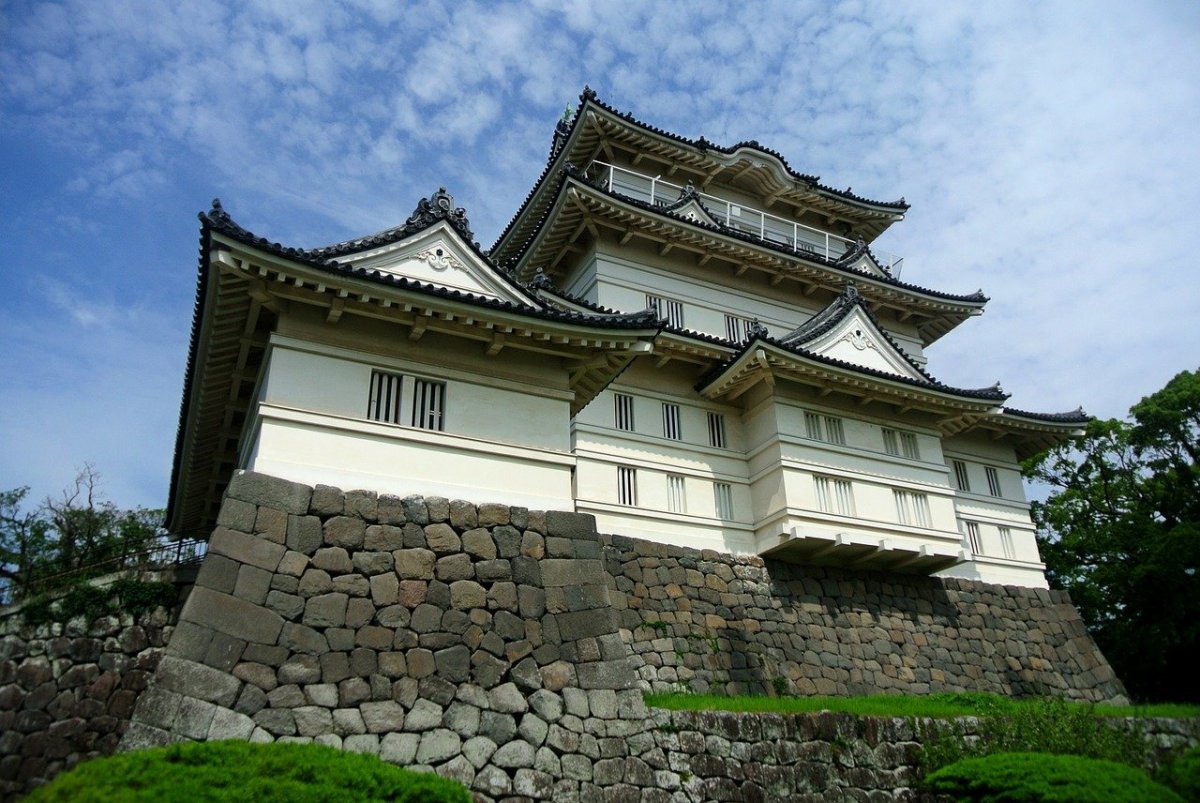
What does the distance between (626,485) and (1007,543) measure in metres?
11.7

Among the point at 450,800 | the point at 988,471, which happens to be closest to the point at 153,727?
the point at 450,800

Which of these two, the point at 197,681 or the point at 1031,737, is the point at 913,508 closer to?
the point at 1031,737

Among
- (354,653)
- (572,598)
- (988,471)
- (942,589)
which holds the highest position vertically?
(988,471)

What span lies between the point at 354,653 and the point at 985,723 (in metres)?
9.88

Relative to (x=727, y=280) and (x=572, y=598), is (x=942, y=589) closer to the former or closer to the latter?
(x=727, y=280)

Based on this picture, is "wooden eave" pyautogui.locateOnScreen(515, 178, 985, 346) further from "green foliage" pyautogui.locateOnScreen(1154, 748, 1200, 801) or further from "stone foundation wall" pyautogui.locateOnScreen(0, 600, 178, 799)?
"green foliage" pyautogui.locateOnScreen(1154, 748, 1200, 801)

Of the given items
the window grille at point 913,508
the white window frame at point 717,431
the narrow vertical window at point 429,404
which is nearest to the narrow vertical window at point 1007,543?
the window grille at point 913,508

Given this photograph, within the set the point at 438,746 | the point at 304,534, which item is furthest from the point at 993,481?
the point at 304,534

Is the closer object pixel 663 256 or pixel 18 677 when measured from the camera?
pixel 18 677

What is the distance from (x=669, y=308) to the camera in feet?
75.4

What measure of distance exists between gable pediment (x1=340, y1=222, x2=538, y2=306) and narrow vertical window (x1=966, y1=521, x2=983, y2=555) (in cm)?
1507

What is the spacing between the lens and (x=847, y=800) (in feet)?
40.5

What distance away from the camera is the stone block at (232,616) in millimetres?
10180

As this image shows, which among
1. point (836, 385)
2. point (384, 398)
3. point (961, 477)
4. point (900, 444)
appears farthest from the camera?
point (961, 477)
